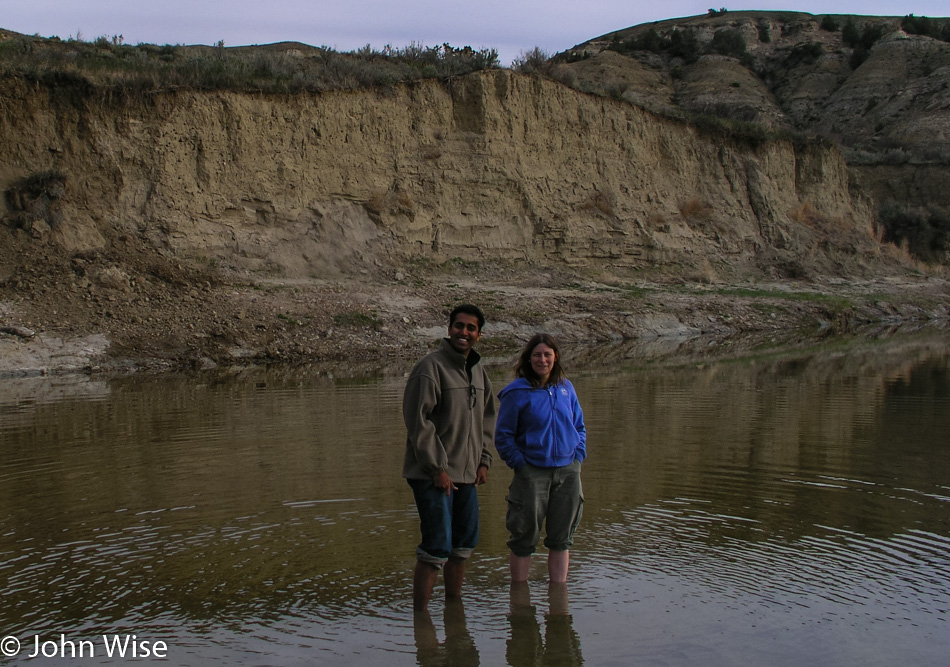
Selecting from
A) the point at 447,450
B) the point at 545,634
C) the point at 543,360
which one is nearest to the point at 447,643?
the point at 545,634

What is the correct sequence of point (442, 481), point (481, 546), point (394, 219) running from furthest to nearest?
point (394, 219), point (481, 546), point (442, 481)

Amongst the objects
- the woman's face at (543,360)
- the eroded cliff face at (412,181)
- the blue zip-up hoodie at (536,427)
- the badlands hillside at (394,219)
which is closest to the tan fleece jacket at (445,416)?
the blue zip-up hoodie at (536,427)

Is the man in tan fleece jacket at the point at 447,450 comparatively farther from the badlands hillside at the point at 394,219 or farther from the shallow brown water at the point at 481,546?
the badlands hillside at the point at 394,219

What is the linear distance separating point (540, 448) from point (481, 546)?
53.5 inches

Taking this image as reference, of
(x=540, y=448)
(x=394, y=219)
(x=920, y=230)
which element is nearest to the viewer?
(x=540, y=448)

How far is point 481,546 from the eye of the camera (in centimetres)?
618

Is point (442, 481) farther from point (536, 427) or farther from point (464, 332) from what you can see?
point (464, 332)

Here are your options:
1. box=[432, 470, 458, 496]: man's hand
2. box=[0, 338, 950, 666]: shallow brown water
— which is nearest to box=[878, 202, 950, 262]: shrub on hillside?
box=[0, 338, 950, 666]: shallow brown water

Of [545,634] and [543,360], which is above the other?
[543,360]

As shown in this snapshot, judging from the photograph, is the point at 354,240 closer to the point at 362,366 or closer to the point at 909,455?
the point at 362,366

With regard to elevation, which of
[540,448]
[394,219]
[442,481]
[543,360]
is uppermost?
[394,219]

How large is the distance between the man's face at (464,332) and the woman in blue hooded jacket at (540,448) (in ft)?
0.93

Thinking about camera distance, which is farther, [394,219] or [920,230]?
[920,230]

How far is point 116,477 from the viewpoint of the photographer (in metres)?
8.59
